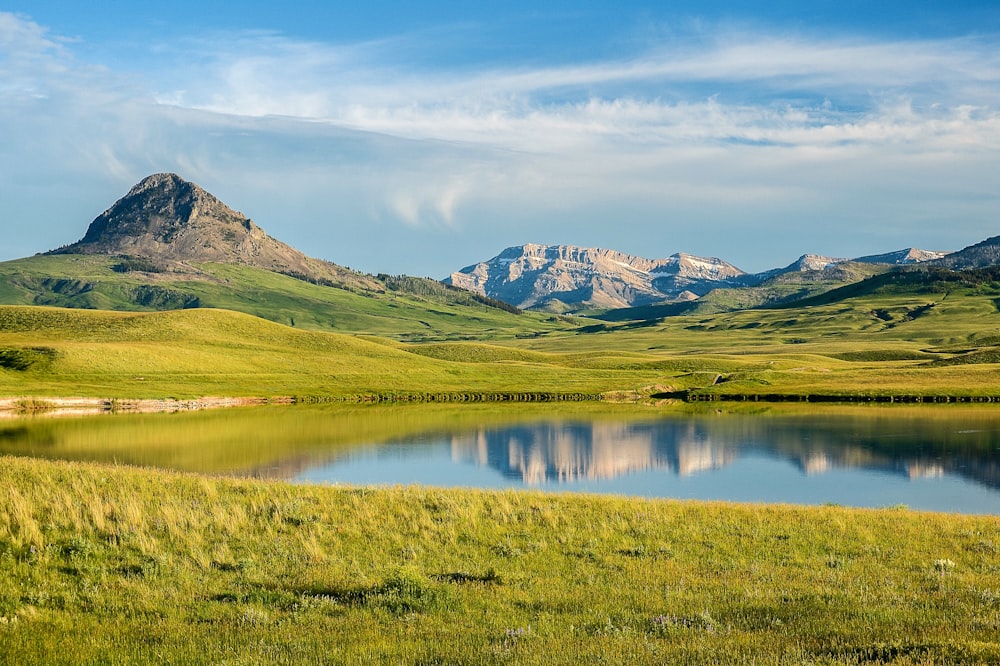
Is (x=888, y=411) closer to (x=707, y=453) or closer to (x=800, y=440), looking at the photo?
(x=800, y=440)

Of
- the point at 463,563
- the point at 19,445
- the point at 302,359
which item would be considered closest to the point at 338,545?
the point at 463,563

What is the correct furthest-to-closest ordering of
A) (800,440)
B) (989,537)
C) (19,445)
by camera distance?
(800,440), (19,445), (989,537)

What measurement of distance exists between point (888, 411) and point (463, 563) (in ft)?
293

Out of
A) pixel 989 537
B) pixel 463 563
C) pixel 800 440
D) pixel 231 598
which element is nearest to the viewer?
pixel 231 598

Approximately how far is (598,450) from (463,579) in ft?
163

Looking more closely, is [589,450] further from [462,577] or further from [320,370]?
[320,370]

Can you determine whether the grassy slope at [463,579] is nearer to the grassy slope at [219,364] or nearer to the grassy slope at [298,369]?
the grassy slope at [298,369]

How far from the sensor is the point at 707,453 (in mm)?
64125

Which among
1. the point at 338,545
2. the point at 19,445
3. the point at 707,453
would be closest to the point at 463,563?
the point at 338,545

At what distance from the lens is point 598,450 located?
219ft

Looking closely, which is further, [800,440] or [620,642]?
[800,440]

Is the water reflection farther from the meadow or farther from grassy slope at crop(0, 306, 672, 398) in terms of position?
grassy slope at crop(0, 306, 672, 398)

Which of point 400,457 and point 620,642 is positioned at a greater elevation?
point 620,642

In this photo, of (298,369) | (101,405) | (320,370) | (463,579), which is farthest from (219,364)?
(463,579)
